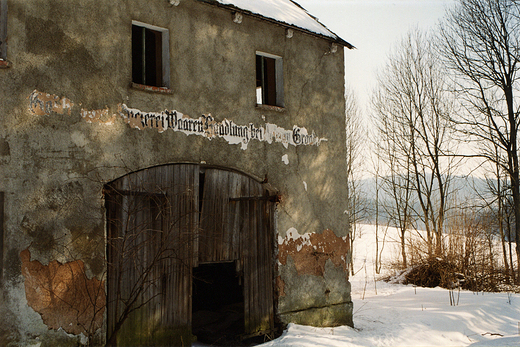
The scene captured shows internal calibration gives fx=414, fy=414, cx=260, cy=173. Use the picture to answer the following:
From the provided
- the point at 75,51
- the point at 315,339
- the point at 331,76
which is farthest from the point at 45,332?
the point at 331,76

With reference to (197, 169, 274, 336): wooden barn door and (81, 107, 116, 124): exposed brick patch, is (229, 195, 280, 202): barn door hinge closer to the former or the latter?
(197, 169, 274, 336): wooden barn door

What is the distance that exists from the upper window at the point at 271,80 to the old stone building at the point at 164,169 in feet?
0.13

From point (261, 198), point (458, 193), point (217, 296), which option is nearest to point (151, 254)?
point (261, 198)

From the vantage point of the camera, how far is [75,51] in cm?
567

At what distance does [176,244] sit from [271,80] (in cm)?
386

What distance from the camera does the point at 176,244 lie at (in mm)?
6336

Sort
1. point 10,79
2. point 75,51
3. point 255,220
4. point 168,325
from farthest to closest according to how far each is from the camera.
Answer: point 255,220, point 168,325, point 75,51, point 10,79

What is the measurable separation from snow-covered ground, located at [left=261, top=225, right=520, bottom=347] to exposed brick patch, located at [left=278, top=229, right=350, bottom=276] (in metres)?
1.13

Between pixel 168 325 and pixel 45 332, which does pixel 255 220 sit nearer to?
pixel 168 325

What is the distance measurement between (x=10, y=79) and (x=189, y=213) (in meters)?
3.00

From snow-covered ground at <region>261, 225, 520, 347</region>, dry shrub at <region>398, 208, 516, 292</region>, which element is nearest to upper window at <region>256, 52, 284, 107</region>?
snow-covered ground at <region>261, 225, 520, 347</region>

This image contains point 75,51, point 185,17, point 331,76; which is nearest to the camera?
point 75,51

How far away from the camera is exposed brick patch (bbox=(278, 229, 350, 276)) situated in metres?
7.76

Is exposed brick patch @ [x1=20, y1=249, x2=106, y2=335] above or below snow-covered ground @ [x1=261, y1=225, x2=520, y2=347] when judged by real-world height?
above
